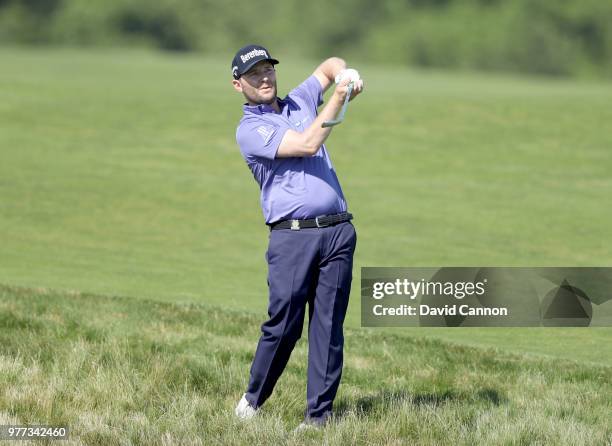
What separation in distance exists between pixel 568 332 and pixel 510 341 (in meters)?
0.70

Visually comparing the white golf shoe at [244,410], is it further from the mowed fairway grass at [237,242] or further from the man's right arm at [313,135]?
A: the man's right arm at [313,135]

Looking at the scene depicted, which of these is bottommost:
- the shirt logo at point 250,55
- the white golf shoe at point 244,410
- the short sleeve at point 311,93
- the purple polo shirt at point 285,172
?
the white golf shoe at point 244,410

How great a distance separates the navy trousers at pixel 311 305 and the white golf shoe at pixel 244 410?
0.10 feet

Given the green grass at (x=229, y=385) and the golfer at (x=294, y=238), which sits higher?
the golfer at (x=294, y=238)

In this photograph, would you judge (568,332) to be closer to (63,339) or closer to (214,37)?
(63,339)

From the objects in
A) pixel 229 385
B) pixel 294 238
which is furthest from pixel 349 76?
pixel 229 385

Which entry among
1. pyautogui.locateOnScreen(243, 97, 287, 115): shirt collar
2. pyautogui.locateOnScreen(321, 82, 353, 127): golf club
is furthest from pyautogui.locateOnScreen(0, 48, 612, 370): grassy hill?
pyautogui.locateOnScreen(321, 82, 353, 127): golf club

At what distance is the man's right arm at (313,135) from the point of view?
6230 millimetres

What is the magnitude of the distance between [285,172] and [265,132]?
282 millimetres

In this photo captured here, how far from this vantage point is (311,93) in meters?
7.10

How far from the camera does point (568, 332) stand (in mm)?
10102

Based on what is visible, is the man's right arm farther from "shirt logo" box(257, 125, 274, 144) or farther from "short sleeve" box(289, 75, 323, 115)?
"short sleeve" box(289, 75, 323, 115)

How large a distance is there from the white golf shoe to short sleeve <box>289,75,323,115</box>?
1842mm

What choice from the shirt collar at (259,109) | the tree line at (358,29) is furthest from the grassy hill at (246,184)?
the tree line at (358,29)
